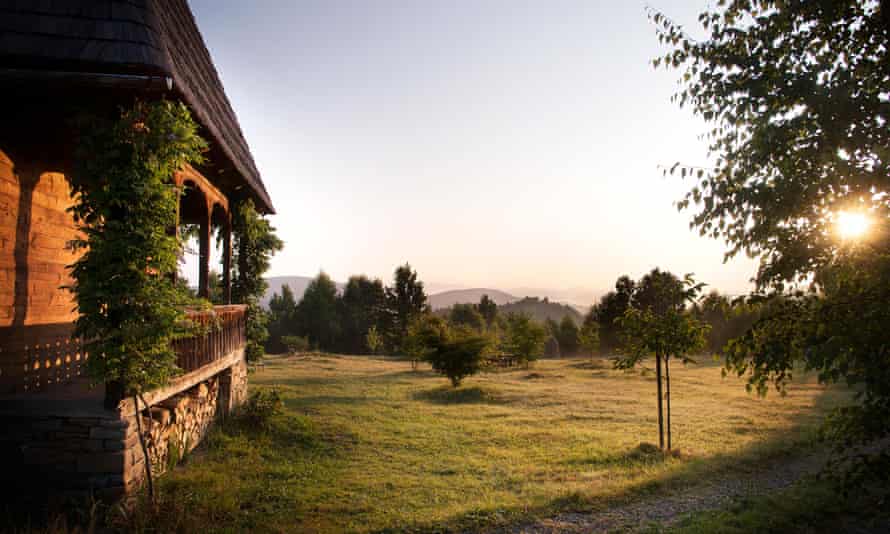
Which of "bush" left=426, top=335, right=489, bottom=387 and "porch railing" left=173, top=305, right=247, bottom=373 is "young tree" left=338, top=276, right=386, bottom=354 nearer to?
"bush" left=426, top=335, right=489, bottom=387

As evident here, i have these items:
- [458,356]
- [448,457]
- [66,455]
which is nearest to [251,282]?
[448,457]

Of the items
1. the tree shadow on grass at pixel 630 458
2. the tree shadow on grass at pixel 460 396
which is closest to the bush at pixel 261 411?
the tree shadow on grass at pixel 630 458

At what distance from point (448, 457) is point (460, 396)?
854 centimetres

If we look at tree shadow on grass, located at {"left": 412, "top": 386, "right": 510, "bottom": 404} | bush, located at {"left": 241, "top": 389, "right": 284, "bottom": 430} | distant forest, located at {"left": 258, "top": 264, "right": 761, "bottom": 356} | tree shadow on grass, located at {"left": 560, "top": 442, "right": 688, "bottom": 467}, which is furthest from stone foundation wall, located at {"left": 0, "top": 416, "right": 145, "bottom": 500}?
distant forest, located at {"left": 258, "top": 264, "right": 761, "bottom": 356}

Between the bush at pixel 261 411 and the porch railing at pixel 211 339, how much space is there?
1210mm

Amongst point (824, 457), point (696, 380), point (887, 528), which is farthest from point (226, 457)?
point (696, 380)

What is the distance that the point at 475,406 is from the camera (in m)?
16.0

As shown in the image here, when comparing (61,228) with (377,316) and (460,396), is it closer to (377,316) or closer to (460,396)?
(460,396)

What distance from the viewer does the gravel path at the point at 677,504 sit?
6.08 metres

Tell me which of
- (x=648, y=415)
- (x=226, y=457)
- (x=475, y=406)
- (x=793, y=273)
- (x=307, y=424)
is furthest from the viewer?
(x=475, y=406)

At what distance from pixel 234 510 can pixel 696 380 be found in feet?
76.6

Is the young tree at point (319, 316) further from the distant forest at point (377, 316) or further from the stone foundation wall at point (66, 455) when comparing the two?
the stone foundation wall at point (66, 455)

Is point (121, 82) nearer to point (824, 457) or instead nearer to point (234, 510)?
point (234, 510)

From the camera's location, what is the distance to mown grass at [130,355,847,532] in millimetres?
6379
